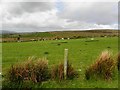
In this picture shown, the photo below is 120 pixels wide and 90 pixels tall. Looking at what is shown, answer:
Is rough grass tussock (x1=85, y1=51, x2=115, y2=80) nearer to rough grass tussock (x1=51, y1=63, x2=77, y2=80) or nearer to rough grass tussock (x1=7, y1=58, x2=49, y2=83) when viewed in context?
rough grass tussock (x1=51, y1=63, x2=77, y2=80)

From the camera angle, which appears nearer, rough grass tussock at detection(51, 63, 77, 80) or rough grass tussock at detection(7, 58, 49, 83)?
rough grass tussock at detection(7, 58, 49, 83)

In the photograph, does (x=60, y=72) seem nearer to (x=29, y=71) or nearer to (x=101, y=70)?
(x=29, y=71)

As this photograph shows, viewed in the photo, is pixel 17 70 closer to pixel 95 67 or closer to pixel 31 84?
pixel 31 84

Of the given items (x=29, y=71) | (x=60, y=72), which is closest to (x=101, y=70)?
(x=60, y=72)

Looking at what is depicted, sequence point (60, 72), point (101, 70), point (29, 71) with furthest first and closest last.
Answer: point (101, 70) < point (60, 72) < point (29, 71)

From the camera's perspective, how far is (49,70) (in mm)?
19359

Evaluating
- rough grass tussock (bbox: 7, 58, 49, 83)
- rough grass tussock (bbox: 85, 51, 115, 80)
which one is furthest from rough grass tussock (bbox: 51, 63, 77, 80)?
rough grass tussock (bbox: 85, 51, 115, 80)

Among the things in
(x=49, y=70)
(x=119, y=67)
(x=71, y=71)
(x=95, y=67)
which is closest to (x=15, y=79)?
(x=49, y=70)

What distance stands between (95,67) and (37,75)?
3.94 m

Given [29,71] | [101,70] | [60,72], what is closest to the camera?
[29,71]

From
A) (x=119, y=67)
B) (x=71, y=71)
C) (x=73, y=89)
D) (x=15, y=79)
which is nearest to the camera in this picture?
(x=73, y=89)

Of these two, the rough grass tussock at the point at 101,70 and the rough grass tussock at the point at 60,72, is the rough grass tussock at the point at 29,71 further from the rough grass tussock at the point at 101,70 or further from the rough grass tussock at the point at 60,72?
the rough grass tussock at the point at 101,70

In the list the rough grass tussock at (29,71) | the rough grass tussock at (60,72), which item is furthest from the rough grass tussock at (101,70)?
the rough grass tussock at (29,71)

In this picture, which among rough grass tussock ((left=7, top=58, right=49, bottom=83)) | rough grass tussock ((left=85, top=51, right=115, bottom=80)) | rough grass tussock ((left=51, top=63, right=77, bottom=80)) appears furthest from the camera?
rough grass tussock ((left=85, top=51, right=115, bottom=80))
